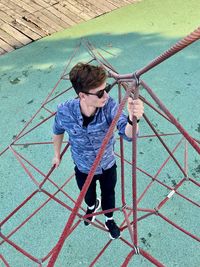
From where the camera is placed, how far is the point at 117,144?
254cm

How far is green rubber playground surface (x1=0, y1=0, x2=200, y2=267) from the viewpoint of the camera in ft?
6.53

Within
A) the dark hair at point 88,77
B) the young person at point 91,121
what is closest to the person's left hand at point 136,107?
the young person at point 91,121

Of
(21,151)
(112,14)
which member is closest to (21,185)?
(21,151)

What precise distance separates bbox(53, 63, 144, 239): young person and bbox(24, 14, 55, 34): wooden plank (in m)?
2.17

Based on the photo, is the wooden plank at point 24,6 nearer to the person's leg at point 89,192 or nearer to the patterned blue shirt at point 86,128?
the person's leg at point 89,192

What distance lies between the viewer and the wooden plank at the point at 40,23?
3.49 metres

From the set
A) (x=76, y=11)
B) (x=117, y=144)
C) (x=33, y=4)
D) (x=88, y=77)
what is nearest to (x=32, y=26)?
(x=33, y=4)

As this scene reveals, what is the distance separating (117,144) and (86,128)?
1.23 m

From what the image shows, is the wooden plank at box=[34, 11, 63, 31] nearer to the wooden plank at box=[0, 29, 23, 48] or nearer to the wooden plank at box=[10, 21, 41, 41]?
the wooden plank at box=[10, 21, 41, 41]

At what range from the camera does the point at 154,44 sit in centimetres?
333

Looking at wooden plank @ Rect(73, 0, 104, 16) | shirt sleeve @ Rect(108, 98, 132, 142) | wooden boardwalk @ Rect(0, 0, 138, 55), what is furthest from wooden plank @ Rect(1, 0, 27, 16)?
shirt sleeve @ Rect(108, 98, 132, 142)

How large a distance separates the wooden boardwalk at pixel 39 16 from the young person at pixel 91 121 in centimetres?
205

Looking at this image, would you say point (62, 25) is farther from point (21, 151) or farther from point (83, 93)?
point (83, 93)

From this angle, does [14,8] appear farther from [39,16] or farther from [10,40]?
[10,40]
